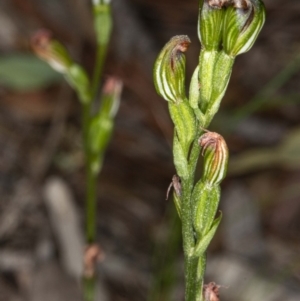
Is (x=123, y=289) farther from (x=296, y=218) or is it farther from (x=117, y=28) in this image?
(x=117, y=28)

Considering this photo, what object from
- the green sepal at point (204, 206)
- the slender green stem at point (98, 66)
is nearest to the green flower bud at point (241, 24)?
the green sepal at point (204, 206)

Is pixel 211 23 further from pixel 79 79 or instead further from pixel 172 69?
pixel 79 79

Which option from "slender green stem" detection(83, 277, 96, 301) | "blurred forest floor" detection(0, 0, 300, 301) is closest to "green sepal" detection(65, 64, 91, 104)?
"slender green stem" detection(83, 277, 96, 301)

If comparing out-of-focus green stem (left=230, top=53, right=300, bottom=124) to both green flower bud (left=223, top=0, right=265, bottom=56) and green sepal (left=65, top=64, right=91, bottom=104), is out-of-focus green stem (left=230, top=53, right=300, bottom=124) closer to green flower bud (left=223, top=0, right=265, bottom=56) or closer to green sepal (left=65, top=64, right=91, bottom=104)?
green sepal (left=65, top=64, right=91, bottom=104)

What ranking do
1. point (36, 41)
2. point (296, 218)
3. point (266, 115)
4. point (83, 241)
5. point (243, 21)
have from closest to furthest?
point (243, 21)
point (36, 41)
point (83, 241)
point (296, 218)
point (266, 115)

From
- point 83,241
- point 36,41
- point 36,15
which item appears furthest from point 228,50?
point 36,15

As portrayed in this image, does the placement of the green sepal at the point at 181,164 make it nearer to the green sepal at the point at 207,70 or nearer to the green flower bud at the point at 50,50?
the green sepal at the point at 207,70
